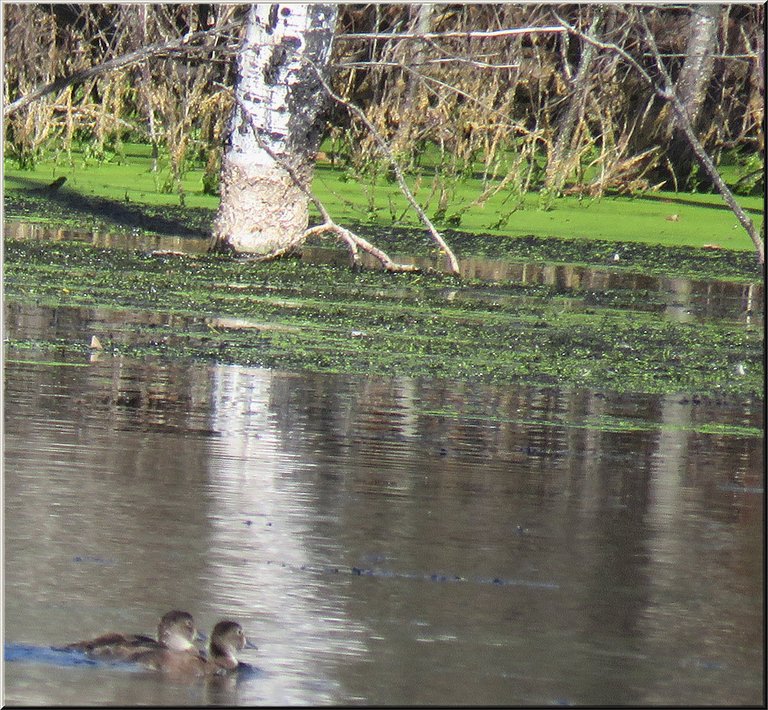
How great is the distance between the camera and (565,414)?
6.85m

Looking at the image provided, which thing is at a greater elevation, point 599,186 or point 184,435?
point 599,186

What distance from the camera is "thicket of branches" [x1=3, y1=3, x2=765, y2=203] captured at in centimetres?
1586

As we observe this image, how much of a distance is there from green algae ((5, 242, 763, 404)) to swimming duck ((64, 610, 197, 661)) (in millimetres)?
3779

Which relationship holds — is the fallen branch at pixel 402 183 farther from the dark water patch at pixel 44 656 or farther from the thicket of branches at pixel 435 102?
the dark water patch at pixel 44 656

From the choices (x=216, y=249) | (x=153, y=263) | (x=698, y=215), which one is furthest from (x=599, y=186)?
(x=153, y=263)

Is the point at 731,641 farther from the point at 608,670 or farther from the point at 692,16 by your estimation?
the point at 692,16

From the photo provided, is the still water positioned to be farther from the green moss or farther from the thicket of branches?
the thicket of branches

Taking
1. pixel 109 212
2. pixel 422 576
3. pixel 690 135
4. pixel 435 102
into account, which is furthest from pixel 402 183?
pixel 435 102

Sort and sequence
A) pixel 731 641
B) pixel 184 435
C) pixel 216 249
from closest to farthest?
pixel 731 641 < pixel 184 435 < pixel 216 249

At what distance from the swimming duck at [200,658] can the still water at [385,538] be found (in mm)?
32

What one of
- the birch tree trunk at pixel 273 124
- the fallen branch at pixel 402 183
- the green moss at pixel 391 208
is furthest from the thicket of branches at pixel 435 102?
the fallen branch at pixel 402 183

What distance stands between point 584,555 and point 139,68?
12714 millimetres

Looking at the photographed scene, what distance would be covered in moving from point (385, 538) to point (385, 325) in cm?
397

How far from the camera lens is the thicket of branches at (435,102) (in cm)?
1586
